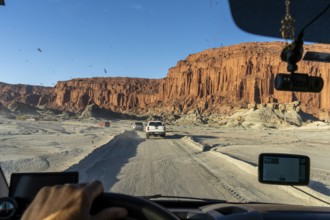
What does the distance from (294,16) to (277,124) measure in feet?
305

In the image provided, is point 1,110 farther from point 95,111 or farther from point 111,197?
point 111,197

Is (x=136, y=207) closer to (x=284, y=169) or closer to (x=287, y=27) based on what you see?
(x=284, y=169)

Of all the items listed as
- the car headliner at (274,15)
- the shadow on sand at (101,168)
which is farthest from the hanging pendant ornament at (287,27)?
the shadow on sand at (101,168)

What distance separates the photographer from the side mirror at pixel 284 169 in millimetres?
3906

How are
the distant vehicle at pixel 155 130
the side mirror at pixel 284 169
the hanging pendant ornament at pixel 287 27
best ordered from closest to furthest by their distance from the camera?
the hanging pendant ornament at pixel 287 27
the side mirror at pixel 284 169
the distant vehicle at pixel 155 130

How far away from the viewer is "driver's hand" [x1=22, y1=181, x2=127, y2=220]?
5.14 ft

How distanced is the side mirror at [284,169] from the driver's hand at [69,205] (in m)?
2.47

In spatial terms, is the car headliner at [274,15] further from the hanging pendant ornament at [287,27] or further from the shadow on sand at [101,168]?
the shadow on sand at [101,168]

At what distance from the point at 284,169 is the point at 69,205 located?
271cm

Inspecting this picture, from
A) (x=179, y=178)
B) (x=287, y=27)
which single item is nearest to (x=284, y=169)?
(x=287, y=27)

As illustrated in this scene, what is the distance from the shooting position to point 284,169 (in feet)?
12.8

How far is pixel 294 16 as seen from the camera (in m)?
4.03

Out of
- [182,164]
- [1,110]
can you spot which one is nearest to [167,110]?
[1,110]

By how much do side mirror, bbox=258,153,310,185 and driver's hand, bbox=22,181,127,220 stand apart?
2473mm
